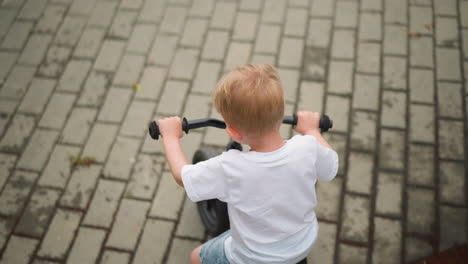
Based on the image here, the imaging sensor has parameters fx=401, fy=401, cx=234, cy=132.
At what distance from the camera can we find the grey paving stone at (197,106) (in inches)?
134

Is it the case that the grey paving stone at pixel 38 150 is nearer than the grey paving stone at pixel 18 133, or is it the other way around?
the grey paving stone at pixel 38 150

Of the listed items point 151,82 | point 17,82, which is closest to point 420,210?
point 151,82

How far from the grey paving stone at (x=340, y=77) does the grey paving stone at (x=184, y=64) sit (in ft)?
4.09

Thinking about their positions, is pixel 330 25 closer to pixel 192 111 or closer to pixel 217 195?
pixel 192 111

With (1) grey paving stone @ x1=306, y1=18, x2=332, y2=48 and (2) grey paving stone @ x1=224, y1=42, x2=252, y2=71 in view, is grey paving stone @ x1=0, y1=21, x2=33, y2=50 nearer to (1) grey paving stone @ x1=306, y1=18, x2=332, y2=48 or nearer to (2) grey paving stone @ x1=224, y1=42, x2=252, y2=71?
(2) grey paving stone @ x1=224, y1=42, x2=252, y2=71

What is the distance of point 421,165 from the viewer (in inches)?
119

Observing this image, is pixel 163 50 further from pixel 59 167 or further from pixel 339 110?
pixel 339 110

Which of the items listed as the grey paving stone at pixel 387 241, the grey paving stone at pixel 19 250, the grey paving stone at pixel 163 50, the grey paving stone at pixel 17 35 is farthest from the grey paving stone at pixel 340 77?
the grey paving stone at pixel 17 35

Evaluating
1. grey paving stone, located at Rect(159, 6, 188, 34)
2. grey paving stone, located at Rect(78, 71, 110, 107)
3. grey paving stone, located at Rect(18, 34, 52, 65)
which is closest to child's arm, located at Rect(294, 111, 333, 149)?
grey paving stone, located at Rect(78, 71, 110, 107)

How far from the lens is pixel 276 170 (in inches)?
61.1

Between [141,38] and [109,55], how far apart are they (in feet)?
1.18

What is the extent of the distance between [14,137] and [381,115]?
308cm

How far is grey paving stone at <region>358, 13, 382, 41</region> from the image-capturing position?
3.81 meters

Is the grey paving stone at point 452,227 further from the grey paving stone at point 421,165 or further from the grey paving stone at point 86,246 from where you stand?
the grey paving stone at point 86,246
